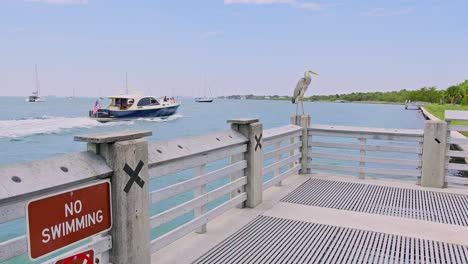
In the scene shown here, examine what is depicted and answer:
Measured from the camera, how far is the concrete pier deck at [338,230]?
3404 millimetres

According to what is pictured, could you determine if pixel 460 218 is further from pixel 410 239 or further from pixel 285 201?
pixel 285 201

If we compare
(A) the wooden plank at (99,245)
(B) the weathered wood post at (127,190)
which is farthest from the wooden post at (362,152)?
(A) the wooden plank at (99,245)

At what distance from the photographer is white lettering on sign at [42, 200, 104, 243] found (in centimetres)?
200

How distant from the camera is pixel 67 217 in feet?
6.89

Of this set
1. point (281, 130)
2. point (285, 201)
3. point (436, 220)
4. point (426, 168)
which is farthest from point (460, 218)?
point (281, 130)

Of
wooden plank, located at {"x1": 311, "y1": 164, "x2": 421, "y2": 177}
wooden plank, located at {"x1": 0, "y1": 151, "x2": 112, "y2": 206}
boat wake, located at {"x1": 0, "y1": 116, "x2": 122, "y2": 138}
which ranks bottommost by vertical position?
boat wake, located at {"x1": 0, "y1": 116, "x2": 122, "y2": 138}

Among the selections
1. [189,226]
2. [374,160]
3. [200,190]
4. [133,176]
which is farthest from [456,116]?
[133,176]

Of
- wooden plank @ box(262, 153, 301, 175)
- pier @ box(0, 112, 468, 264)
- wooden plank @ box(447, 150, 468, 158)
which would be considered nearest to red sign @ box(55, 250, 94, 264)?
pier @ box(0, 112, 468, 264)

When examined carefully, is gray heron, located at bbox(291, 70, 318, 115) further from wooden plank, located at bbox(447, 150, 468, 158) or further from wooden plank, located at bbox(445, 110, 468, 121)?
wooden plank, located at bbox(447, 150, 468, 158)

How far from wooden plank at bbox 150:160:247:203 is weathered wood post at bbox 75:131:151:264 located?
0.24 metres

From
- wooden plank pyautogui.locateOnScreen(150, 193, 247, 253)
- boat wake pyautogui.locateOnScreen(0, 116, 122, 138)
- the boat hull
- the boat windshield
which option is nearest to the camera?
wooden plank pyautogui.locateOnScreen(150, 193, 247, 253)

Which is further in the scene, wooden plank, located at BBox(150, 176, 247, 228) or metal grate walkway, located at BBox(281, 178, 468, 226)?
metal grate walkway, located at BBox(281, 178, 468, 226)

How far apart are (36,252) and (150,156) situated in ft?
3.57

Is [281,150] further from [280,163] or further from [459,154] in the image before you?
[459,154]
